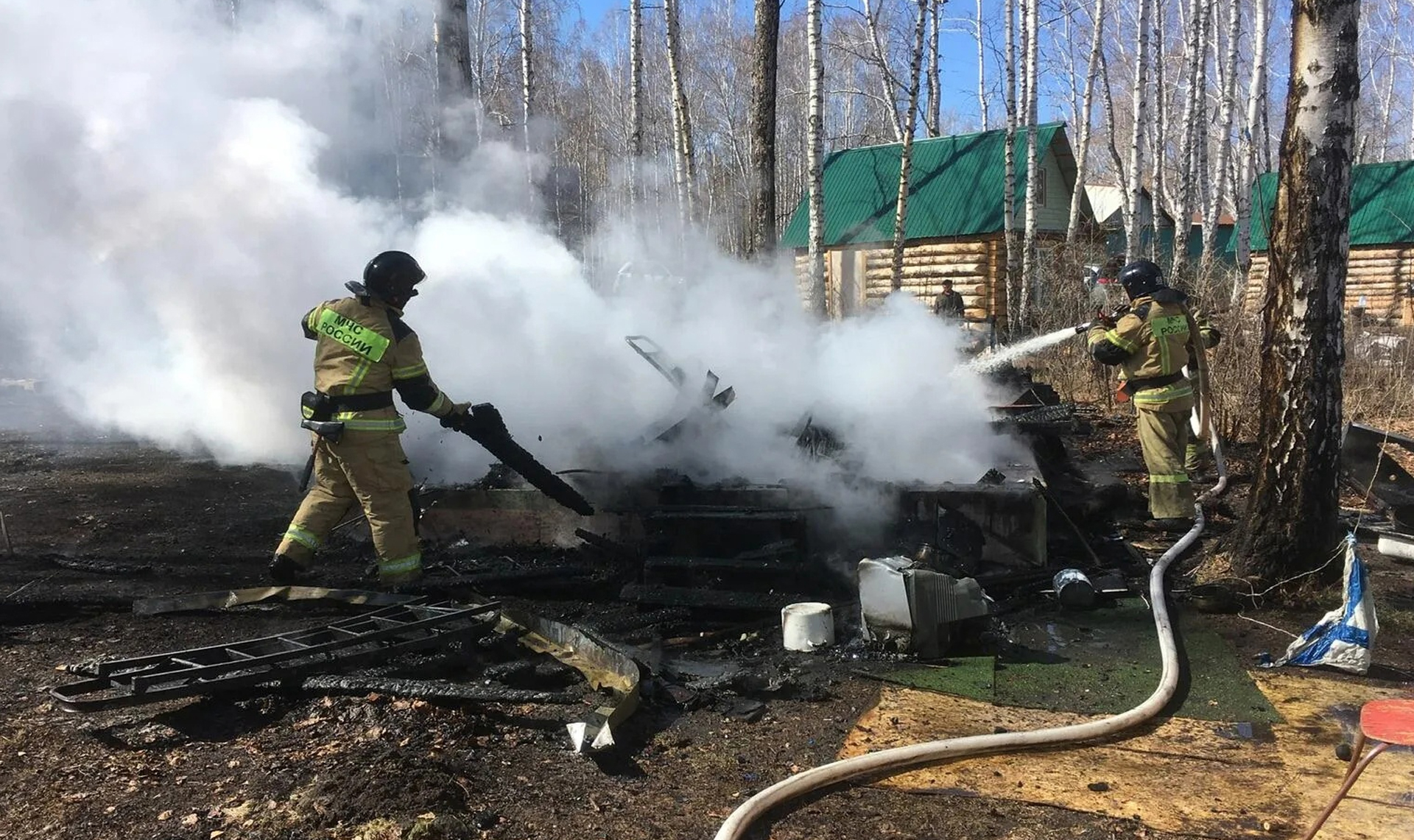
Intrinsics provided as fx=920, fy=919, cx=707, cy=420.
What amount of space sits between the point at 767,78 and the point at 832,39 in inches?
938

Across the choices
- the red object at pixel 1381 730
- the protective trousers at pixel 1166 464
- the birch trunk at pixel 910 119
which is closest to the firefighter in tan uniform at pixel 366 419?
the red object at pixel 1381 730

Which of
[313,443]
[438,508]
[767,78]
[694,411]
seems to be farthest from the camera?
[767,78]

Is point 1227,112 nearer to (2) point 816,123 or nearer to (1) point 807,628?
(2) point 816,123

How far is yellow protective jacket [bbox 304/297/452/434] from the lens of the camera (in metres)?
4.95

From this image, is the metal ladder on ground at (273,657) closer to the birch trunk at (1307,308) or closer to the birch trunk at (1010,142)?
the birch trunk at (1307,308)

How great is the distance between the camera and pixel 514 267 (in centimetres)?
884

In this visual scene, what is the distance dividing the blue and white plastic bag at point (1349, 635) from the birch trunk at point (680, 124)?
A: 48.0 ft

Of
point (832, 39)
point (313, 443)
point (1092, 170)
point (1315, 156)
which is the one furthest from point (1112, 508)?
point (1092, 170)

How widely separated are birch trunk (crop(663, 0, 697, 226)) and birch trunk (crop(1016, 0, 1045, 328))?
21.2 ft

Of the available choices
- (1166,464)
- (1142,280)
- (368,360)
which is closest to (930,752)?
(368,360)

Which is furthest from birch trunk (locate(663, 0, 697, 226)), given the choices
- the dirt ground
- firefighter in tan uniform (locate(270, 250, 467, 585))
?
the dirt ground

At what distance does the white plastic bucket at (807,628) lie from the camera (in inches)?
178

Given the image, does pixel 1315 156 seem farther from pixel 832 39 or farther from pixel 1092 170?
pixel 1092 170

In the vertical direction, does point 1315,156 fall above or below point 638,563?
above
